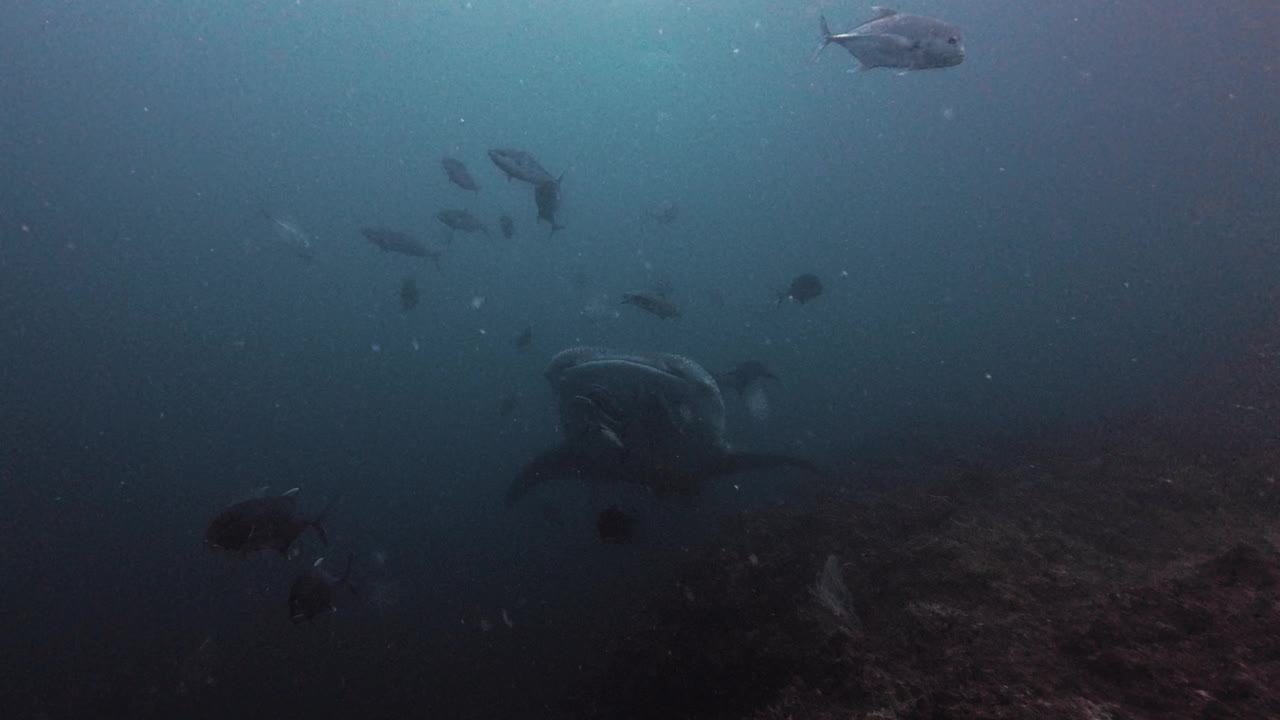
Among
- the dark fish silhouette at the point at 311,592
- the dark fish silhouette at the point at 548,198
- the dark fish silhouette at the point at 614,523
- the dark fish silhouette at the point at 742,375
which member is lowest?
the dark fish silhouette at the point at 742,375

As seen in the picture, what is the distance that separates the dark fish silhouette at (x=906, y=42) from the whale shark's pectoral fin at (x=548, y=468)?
5946 millimetres

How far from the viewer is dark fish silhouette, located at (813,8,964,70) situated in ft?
15.3

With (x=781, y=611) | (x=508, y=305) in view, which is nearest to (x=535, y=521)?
(x=781, y=611)

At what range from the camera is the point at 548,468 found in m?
8.82

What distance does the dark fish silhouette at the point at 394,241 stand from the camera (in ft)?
37.4

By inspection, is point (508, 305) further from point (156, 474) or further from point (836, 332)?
point (156, 474)

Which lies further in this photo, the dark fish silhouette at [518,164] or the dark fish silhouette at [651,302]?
the dark fish silhouette at [651,302]

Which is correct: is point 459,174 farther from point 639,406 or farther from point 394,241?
point 639,406

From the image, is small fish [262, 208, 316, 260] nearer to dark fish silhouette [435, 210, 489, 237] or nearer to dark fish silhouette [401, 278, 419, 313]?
dark fish silhouette [401, 278, 419, 313]

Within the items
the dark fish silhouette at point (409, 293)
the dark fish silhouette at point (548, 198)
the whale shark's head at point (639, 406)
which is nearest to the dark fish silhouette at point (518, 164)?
the dark fish silhouette at point (548, 198)

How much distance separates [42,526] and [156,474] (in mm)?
4046

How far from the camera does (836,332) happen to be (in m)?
40.6

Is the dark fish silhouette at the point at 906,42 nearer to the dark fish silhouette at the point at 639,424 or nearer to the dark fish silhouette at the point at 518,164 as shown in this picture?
the dark fish silhouette at the point at 639,424

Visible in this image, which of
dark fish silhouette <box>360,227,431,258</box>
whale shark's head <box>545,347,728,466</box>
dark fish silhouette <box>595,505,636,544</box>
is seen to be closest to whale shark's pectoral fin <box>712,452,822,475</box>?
whale shark's head <box>545,347,728,466</box>
